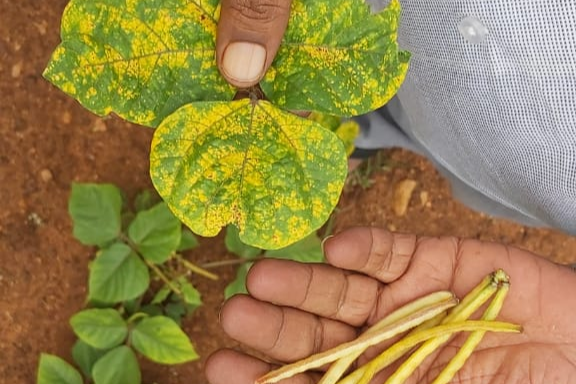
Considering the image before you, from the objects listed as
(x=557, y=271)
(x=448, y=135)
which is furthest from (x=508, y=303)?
(x=448, y=135)

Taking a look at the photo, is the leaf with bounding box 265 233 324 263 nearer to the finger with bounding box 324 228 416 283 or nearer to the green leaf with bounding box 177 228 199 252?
the green leaf with bounding box 177 228 199 252

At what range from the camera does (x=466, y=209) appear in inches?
80.1

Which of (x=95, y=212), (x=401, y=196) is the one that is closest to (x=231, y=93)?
(x=95, y=212)


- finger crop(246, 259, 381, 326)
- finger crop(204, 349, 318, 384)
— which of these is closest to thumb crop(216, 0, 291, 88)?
finger crop(246, 259, 381, 326)

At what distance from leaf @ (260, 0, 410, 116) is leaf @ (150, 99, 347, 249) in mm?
32

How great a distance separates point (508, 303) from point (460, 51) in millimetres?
459

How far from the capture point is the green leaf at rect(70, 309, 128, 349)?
148cm

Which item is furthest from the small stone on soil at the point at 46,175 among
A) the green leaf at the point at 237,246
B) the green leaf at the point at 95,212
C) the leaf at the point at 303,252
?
the leaf at the point at 303,252

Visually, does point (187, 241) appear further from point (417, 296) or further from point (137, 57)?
point (137, 57)

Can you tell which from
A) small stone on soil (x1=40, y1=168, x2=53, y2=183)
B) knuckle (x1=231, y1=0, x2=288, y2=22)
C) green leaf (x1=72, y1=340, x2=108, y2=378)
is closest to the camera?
knuckle (x1=231, y1=0, x2=288, y2=22)

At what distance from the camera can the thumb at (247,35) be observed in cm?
73

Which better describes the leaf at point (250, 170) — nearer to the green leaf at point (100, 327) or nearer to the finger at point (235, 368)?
the finger at point (235, 368)

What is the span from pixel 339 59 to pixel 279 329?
1.50 ft

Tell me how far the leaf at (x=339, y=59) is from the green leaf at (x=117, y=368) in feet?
2.89
